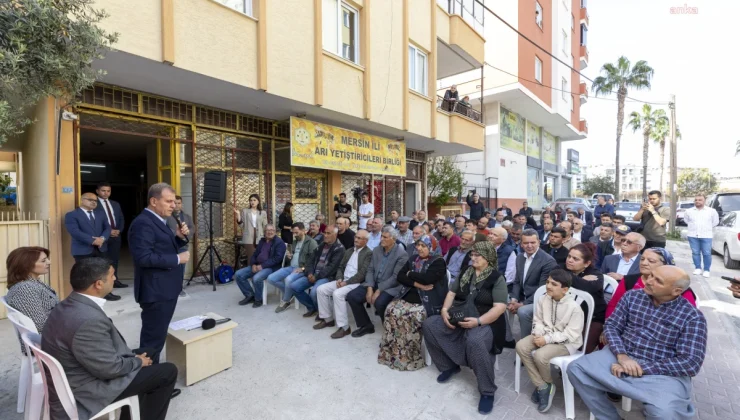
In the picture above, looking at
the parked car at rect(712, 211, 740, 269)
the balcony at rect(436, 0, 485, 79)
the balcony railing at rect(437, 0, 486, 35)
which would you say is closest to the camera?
the parked car at rect(712, 211, 740, 269)

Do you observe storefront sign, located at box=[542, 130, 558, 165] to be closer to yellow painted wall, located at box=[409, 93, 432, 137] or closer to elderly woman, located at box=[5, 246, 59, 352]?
yellow painted wall, located at box=[409, 93, 432, 137]

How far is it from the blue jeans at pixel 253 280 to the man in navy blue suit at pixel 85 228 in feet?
7.20

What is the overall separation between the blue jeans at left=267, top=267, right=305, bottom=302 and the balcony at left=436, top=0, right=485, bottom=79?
8896 mm

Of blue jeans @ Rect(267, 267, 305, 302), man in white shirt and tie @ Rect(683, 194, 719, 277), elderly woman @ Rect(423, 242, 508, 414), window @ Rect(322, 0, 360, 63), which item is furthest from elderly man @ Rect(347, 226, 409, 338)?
man in white shirt and tie @ Rect(683, 194, 719, 277)

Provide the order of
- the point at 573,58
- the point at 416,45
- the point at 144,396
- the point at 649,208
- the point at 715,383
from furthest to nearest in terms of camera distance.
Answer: the point at 573,58 < the point at 416,45 < the point at 649,208 < the point at 715,383 < the point at 144,396

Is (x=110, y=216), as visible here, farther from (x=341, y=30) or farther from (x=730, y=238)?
(x=730, y=238)

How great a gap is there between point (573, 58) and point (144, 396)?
102 ft

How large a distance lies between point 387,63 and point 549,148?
2280 centimetres

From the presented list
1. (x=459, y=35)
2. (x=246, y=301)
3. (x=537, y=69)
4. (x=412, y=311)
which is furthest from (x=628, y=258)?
(x=537, y=69)

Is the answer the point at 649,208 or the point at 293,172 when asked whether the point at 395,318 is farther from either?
the point at 293,172

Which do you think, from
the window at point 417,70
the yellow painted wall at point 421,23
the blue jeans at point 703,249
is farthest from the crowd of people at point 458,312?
the yellow painted wall at point 421,23

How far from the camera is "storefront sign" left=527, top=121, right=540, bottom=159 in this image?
2327 centimetres

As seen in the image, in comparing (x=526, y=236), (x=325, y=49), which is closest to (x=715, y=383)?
(x=526, y=236)

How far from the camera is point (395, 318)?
3932 millimetres
